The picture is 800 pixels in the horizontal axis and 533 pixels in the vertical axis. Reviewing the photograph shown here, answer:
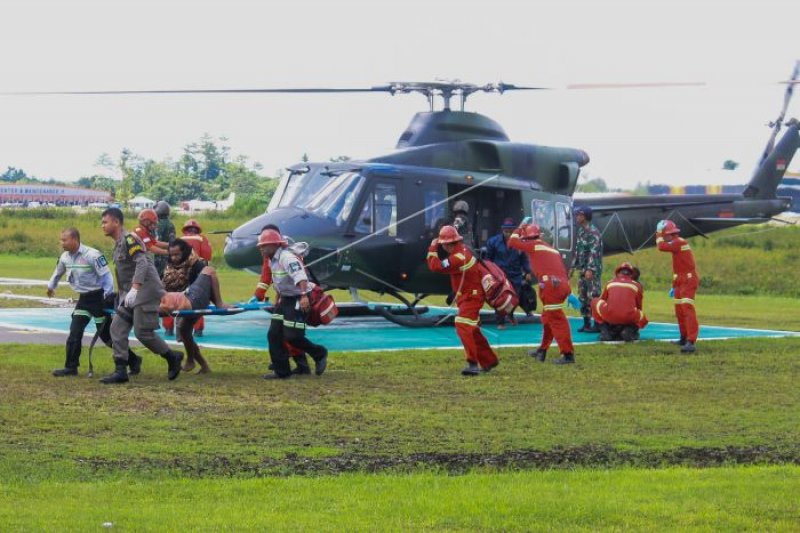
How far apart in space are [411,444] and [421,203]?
981cm

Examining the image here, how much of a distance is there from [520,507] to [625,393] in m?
5.84

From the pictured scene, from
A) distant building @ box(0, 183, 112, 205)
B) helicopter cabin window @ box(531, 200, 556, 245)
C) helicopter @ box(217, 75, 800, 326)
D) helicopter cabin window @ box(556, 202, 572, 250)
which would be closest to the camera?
helicopter @ box(217, 75, 800, 326)

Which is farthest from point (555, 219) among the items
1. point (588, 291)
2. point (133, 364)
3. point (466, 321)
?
point (133, 364)

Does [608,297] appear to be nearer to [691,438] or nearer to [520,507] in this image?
[691,438]

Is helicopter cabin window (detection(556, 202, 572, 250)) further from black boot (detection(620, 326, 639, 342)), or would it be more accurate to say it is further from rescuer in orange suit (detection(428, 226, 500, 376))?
rescuer in orange suit (detection(428, 226, 500, 376))

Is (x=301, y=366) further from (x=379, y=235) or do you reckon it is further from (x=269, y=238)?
(x=379, y=235)

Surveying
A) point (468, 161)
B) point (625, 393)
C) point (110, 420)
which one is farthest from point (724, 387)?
point (468, 161)

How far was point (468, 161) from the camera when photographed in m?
21.3

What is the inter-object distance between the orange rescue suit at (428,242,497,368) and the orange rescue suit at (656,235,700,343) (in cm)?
360

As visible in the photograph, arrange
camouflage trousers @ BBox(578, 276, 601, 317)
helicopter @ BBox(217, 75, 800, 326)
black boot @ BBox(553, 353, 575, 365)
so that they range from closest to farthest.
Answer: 1. black boot @ BBox(553, 353, 575, 365)
2. helicopter @ BBox(217, 75, 800, 326)
3. camouflage trousers @ BBox(578, 276, 601, 317)

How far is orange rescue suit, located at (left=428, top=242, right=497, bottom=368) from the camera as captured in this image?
15.0 m

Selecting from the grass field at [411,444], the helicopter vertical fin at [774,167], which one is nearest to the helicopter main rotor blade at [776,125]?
the helicopter vertical fin at [774,167]

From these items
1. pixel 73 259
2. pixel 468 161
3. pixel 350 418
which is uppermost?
pixel 468 161

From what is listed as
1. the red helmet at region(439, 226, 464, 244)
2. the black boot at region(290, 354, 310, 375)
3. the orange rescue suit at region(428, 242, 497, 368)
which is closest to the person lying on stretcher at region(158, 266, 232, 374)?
the black boot at region(290, 354, 310, 375)
